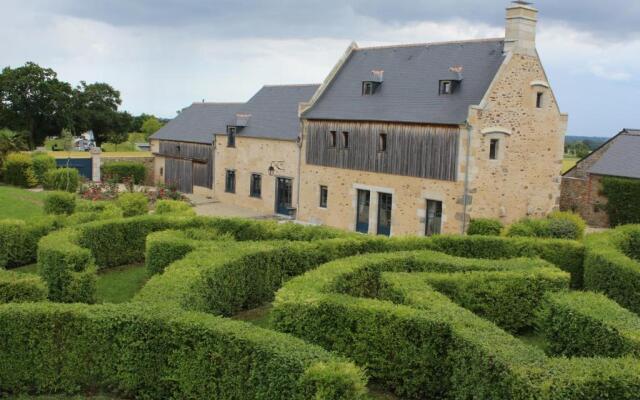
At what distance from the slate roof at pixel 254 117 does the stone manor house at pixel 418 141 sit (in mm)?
180

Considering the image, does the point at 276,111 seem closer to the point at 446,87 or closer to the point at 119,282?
the point at 446,87

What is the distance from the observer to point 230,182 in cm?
4347

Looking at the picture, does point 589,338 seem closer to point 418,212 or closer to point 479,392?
point 479,392

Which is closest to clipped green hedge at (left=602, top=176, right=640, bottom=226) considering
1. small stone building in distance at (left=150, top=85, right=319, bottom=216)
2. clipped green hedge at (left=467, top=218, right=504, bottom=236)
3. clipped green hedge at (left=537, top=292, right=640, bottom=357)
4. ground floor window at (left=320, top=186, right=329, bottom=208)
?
clipped green hedge at (left=467, top=218, right=504, bottom=236)

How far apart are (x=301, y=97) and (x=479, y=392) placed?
105 ft

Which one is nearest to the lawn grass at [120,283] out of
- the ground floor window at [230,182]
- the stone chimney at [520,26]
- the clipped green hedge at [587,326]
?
the clipped green hedge at [587,326]

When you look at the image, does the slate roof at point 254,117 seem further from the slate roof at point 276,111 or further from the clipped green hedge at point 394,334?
the clipped green hedge at point 394,334

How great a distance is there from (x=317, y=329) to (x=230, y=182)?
31614mm

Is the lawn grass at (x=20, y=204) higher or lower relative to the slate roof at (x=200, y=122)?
lower

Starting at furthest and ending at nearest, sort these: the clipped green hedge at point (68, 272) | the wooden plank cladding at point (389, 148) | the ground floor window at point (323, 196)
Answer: the ground floor window at point (323, 196)
the wooden plank cladding at point (389, 148)
the clipped green hedge at point (68, 272)

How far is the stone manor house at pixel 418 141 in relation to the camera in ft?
98.2

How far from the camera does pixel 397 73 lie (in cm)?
Answer: 3453

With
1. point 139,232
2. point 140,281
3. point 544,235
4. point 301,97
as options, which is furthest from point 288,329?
point 301,97

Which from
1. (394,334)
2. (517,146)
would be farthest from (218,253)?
(517,146)
